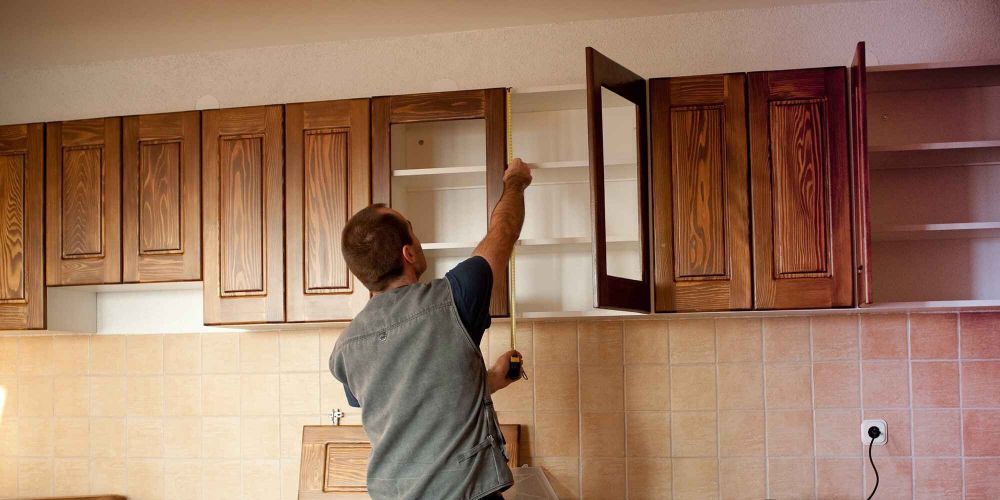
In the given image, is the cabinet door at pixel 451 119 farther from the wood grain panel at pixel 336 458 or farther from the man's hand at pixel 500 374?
the wood grain panel at pixel 336 458

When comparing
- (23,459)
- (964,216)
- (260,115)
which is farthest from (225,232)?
(964,216)

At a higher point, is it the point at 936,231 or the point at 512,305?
the point at 936,231

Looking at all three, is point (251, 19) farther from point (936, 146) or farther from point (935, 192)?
point (935, 192)

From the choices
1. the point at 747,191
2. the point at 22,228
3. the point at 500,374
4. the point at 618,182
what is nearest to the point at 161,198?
the point at 22,228

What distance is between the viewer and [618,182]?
10.2 feet

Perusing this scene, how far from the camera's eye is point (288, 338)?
3266 mm

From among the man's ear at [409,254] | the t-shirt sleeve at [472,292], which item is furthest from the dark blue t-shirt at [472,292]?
the man's ear at [409,254]

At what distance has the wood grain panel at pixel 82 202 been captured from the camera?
311 cm

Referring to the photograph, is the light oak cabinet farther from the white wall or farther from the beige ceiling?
the beige ceiling

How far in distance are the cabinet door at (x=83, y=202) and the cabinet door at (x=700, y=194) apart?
73.1 inches

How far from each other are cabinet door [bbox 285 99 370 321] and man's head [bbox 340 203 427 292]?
76 centimetres

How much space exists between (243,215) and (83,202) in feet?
2.02

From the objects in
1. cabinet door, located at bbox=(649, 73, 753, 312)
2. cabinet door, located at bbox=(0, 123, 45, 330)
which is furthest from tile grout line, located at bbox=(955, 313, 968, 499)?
cabinet door, located at bbox=(0, 123, 45, 330)

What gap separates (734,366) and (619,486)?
1.84 ft
